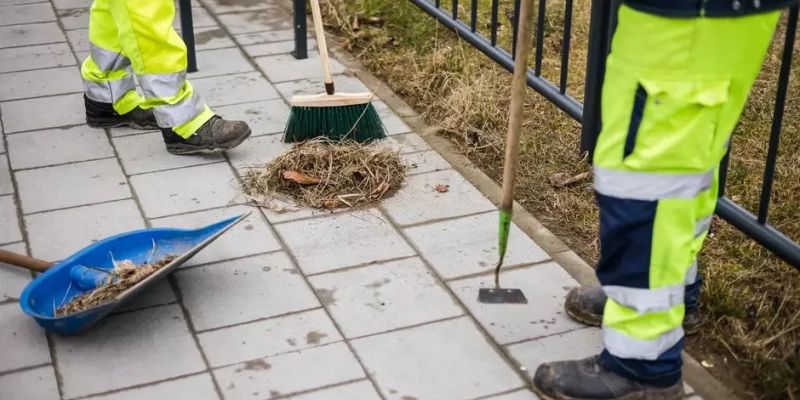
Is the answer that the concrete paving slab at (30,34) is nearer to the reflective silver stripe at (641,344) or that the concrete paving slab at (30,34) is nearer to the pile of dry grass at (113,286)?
the pile of dry grass at (113,286)

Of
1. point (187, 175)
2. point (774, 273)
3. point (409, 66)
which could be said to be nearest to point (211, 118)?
point (187, 175)

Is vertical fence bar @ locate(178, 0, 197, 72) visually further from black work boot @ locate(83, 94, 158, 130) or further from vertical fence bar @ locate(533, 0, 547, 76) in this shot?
vertical fence bar @ locate(533, 0, 547, 76)

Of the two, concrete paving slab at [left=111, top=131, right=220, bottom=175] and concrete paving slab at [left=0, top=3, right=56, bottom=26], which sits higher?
concrete paving slab at [left=0, top=3, right=56, bottom=26]

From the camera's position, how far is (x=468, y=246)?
4.00 metres

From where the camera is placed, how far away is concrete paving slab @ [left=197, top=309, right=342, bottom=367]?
3381 mm

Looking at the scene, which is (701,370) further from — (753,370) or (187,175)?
(187,175)

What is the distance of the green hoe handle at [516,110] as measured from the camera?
127 inches

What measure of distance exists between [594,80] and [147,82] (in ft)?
5.83

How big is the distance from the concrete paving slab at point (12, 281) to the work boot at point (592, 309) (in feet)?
5.91

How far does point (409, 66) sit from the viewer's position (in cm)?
562

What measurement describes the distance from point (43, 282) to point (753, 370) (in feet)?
7.12

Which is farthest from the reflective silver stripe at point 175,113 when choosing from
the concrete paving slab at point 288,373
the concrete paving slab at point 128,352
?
the concrete paving slab at point 288,373

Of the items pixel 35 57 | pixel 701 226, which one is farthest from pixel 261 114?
pixel 701 226

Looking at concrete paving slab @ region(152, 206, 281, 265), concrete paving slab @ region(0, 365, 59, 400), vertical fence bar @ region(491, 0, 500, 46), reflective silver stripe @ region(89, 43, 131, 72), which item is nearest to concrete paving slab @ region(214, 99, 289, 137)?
reflective silver stripe @ region(89, 43, 131, 72)
